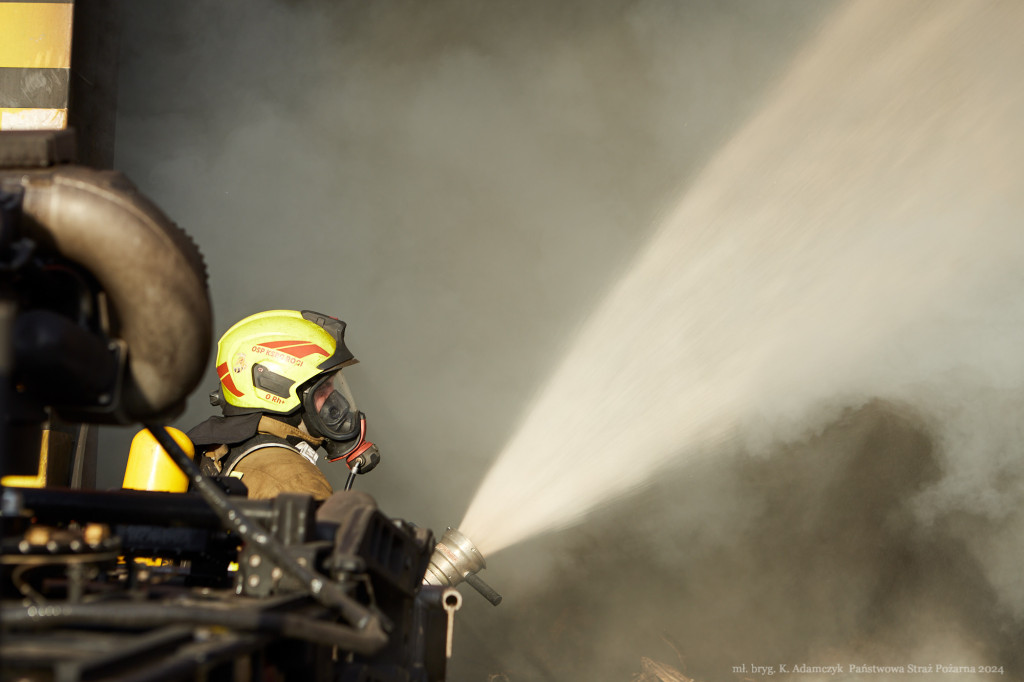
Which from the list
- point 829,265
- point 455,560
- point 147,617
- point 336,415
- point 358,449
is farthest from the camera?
point 829,265

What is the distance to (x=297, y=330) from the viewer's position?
196 inches

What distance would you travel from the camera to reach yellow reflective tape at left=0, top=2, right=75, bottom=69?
502 cm

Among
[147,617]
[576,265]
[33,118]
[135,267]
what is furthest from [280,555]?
[576,265]

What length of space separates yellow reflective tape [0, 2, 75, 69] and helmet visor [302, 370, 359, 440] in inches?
89.4

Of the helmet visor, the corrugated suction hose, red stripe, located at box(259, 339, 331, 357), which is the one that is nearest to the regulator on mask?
the helmet visor

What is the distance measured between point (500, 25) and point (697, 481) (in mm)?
3823

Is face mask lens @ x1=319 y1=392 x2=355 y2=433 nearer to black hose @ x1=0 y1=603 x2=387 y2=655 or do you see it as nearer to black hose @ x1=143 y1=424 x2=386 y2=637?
black hose @ x1=143 y1=424 x2=386 y2=637

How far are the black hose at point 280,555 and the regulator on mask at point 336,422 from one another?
272cm

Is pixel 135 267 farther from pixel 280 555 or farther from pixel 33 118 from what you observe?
pixel 33 118

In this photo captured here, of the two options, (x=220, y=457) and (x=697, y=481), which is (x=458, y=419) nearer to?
(x=697, y=481)

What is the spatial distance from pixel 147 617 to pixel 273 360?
3444mm

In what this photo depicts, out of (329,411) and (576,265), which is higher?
(576,265)

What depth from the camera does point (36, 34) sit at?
5.06m

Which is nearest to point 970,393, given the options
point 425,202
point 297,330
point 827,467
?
point 827,467
